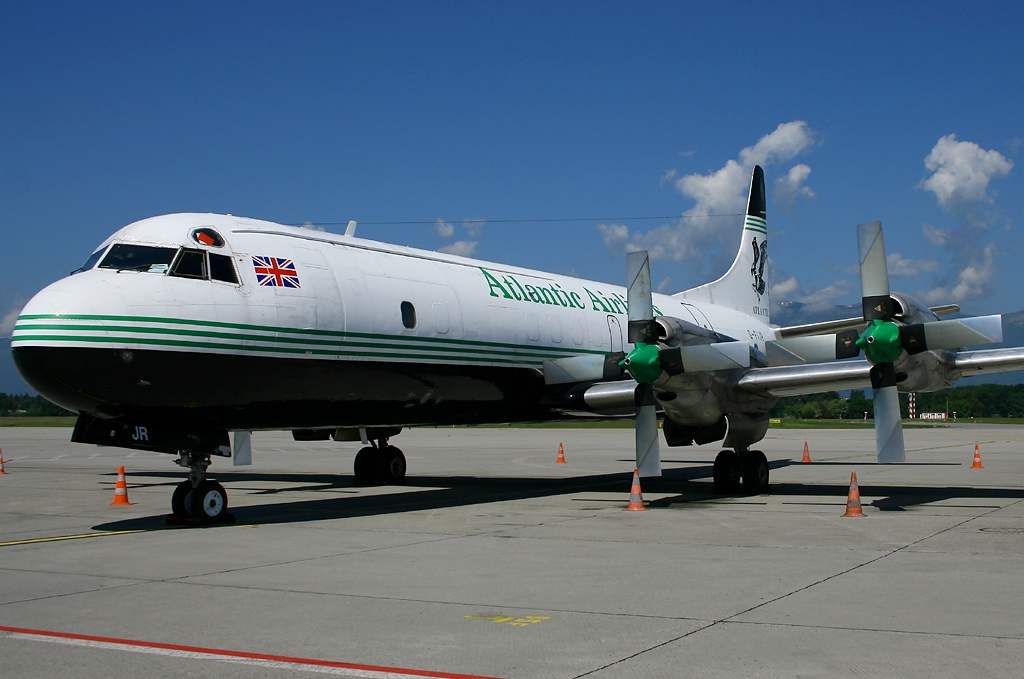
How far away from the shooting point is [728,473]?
17484mm

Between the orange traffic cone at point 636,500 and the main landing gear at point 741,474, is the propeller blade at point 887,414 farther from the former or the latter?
the orange traffic cone at point 636,500

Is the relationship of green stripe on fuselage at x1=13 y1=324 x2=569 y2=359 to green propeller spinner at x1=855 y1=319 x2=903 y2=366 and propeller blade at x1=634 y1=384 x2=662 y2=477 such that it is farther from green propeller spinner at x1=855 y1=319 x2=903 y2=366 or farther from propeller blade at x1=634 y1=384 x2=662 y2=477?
green propeller spinner at x1=855 y1=319 x2=903 y2=366

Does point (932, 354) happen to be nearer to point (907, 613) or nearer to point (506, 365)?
point (506, 365)

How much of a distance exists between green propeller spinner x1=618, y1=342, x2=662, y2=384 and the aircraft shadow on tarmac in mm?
2011

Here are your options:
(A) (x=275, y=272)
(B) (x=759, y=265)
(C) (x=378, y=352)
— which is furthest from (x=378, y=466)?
(B) (x=759, y=265)

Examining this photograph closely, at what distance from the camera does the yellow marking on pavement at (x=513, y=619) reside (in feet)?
23.3

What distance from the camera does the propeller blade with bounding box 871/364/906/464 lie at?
48.9 feet

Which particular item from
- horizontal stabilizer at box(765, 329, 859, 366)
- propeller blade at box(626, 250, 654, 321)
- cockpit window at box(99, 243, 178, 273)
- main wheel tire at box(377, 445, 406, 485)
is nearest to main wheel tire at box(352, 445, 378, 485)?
main wheel tire at box(377, 445, 406, 485)

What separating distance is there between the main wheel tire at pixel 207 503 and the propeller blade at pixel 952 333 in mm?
9977

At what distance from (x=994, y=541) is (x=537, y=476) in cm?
1337

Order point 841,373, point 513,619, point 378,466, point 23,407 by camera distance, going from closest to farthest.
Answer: point 513,619 → point 841,373 → point 378,466 → point 23,407

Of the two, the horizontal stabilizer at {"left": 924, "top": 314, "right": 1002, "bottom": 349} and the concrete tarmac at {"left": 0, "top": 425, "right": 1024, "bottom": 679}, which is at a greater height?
the horizontal stabilizer at {"left": 924, "top": 314, "right": 1002, "bottom": 349}

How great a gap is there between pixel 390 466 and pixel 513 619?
13880 millimetres

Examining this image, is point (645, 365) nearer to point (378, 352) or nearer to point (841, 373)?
point (841, 373)
